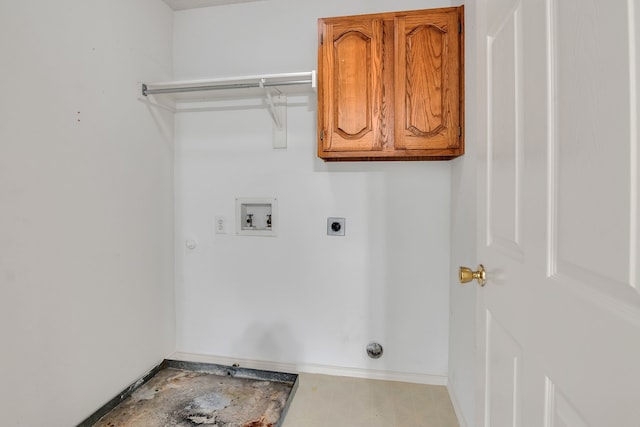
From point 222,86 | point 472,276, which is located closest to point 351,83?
point 222,86

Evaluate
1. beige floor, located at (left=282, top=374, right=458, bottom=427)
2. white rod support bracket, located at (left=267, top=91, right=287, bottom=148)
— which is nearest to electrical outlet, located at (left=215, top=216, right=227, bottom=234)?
white rod support bracket, located at (left=267, top=91, right=287, bottom=148)

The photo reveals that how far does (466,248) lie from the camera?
1.46m

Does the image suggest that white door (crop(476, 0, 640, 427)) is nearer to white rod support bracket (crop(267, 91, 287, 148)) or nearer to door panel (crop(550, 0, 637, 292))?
door panel (crop(550, 0, 637, 292))

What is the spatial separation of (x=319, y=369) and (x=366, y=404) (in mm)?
395

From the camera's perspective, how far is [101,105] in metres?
1.53

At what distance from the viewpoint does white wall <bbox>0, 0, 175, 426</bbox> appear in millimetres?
1161

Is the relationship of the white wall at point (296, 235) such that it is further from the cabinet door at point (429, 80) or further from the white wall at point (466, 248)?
the cabinet door at point (429, 80)

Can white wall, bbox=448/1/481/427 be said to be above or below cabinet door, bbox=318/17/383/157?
below

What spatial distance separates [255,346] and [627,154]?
82.6 inches

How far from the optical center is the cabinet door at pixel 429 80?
147cm

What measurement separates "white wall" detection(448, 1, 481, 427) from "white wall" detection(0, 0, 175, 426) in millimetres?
1805

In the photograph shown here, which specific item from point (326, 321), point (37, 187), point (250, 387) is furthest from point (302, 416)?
point (37, 187)

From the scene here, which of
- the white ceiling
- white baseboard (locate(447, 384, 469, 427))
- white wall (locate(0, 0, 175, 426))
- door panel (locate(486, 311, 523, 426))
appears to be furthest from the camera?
the white ceiling

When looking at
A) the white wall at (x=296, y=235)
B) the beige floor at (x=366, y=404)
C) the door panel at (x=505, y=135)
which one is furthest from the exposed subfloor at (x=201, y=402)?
the door panel at (x=505, y=135)
